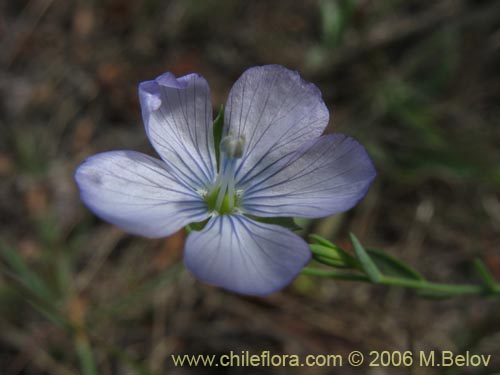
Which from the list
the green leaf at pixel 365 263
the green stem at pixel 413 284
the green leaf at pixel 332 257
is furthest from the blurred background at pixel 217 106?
the green leaf at pixel 365 263

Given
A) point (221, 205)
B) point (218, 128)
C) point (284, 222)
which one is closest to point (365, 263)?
point (284, 222)

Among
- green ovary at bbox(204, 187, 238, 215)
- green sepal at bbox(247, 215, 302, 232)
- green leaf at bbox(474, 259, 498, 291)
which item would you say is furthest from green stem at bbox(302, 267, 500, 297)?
green ovary at bbox(204, 187, 238, 215)

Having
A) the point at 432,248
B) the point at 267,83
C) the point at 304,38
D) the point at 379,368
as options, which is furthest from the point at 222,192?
the point at 304,38

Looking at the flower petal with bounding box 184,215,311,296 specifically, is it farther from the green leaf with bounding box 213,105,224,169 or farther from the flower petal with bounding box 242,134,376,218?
the green leaf with bounding box 213,105,224,169

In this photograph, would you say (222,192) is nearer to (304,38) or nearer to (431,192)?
(431,192)

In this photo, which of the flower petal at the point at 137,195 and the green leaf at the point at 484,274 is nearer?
the flower petal at the point at 137,195

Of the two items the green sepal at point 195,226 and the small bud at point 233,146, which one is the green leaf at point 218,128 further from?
the green sepal at point 195,226
